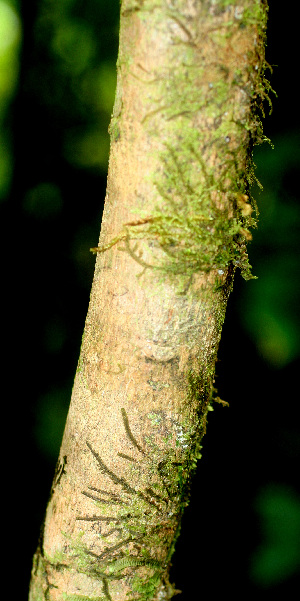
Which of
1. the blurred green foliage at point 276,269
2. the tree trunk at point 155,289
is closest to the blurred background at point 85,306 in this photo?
the blurred green foliage at point 276,269

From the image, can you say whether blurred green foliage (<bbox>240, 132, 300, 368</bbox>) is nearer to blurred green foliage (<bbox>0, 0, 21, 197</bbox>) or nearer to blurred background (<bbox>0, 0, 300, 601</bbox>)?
blurred background (<bbox>0, 0, 300, 601</bbox>)

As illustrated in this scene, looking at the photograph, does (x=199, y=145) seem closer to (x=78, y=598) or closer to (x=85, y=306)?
(x=78, y=598)

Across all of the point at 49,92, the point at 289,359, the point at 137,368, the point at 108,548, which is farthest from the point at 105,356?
the point at 49,92

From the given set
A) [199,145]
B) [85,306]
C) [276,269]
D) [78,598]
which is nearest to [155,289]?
[199,145]

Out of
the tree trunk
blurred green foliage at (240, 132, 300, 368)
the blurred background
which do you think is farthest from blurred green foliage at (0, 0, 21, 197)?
the tree trunk

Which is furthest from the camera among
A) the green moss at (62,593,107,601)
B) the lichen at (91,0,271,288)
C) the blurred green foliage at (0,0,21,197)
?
the blurred green foliage at (0,0,21,197)

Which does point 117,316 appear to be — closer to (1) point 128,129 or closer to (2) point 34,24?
(1) point 128,129
